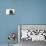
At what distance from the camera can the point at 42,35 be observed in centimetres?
347

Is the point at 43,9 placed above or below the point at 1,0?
below

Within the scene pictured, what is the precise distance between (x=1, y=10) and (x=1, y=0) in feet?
0.83

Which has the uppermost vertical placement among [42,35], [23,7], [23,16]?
[23,7]

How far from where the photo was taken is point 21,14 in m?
3.60

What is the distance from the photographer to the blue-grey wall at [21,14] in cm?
359

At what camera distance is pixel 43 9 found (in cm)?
361

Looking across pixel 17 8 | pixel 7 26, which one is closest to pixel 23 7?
pixel 17 8

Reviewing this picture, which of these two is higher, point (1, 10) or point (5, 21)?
point (1, 10)

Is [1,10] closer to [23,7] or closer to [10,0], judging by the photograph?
[10,0]

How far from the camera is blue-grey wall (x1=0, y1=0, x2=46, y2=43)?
3588mm

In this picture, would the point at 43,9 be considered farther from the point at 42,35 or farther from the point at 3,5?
the point at 3,5

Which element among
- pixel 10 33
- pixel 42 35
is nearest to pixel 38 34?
pixel 42 35

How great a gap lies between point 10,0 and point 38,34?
1.11 m

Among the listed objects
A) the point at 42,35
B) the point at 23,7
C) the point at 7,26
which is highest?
the point at 23,7
